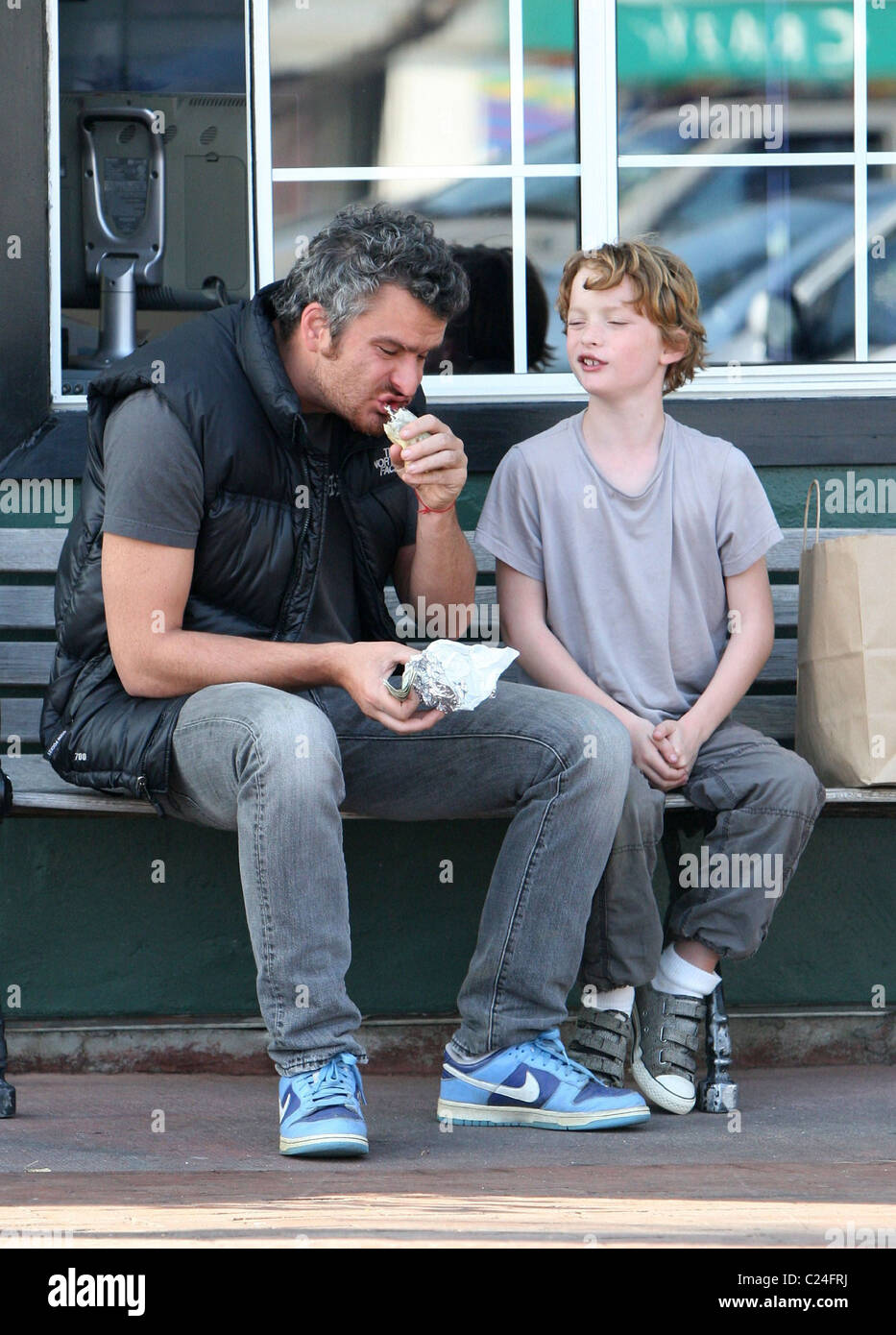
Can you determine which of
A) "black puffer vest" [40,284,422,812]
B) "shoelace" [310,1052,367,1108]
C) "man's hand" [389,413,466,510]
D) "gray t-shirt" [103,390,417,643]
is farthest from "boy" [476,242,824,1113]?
"gray t-shirt" [103,390,417,643]

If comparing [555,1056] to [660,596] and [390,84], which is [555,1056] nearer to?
[660,596]

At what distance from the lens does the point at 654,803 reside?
314 cm

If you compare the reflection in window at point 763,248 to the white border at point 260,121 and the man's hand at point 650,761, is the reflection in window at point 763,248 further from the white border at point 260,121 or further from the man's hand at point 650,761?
the man's hand at point 650,761

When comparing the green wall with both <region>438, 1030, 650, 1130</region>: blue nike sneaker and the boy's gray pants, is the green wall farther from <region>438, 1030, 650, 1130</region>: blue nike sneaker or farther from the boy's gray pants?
<region>438, 1030, 650, 1130</region>: blue nike sneaker

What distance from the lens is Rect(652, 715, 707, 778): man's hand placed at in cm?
325

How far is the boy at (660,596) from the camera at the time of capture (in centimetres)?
323

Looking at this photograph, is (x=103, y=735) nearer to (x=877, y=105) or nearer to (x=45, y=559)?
(x=45, y=559)

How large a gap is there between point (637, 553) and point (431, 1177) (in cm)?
132

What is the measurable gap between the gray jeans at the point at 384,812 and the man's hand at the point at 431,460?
1.24 feet

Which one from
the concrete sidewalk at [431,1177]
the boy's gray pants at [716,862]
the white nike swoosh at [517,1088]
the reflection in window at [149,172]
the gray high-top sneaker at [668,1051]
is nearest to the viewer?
the concrete sidewalk at [431,1177]

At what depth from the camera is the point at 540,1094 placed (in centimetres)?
299

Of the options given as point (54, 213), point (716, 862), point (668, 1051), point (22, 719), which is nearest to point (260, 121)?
point (54, 213)

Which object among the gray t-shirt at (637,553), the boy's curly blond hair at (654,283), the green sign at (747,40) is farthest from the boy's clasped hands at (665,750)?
the green sign at (747,40)

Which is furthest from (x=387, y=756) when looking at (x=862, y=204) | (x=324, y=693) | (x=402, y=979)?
(x=862, y=204)
